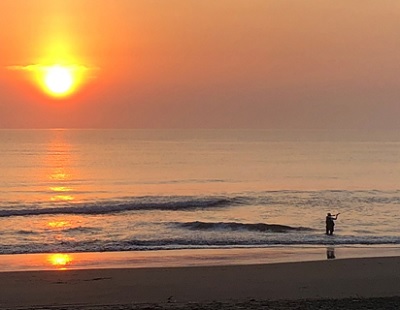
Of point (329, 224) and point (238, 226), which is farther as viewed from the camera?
point (238, 226)

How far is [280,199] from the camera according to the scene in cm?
4562

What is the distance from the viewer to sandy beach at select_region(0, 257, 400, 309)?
1384cm

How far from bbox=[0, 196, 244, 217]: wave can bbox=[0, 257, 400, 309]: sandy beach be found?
64.0ft

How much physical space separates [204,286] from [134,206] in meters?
24.4

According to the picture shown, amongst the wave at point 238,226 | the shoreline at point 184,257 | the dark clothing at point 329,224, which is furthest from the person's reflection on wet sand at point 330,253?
the wave at point 238,226

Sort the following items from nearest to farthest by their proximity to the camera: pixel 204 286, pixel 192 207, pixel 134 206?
pixel 204 286
pixel 134 206
pixel 192 207

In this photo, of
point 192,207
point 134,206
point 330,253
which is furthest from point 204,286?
point 192,207

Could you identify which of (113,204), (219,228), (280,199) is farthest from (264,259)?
(280,199)

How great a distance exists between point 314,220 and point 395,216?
491 cm

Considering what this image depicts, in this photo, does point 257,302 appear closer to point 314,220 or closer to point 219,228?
point 219,228

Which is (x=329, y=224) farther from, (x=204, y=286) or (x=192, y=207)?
(x=192, y=207)

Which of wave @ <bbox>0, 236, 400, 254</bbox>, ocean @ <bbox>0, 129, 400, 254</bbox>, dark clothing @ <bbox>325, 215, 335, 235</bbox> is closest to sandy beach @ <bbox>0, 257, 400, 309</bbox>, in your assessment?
wave @ <bbox>0, 236, 400, 254</bbox>

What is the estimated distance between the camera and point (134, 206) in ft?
131

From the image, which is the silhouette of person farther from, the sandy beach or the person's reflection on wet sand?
the sandy beach
